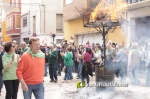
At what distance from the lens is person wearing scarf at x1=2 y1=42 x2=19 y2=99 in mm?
6168

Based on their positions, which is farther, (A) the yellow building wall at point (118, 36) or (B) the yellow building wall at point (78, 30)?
(B) the yellow building wall at point (78, 30)

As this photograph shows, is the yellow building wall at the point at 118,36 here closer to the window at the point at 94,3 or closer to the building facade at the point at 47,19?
the window at the point at 94,3

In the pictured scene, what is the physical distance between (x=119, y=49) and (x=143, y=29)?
3.70m

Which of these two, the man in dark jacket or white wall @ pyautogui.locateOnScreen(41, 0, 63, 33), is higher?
white wall @ pyautogui.locateOnScreen(41, 0, 63, 33)

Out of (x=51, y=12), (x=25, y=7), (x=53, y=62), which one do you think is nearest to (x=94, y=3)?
(x=53, y=62)

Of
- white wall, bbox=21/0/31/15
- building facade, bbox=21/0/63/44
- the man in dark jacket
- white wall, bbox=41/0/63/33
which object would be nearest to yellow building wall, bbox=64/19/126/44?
building facade, bbox=21/0/63/44

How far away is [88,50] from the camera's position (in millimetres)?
10188

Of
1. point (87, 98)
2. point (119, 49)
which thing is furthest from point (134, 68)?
point (87, 98)

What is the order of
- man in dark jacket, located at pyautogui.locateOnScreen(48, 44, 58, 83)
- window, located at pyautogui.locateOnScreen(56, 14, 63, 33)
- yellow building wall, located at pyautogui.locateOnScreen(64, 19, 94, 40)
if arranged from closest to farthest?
man in dark jacket, located at pyautogui.locateOnScreen(48, 44, 58, 83), yellow building wall, located at pyautogui.locateOnScreen(64, 19, 94, 40), window, located at pyautogui.locateOnScreen(56, 14, 63, 33)

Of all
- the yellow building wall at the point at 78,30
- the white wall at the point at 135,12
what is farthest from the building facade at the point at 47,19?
the white wall at the point at 135,12

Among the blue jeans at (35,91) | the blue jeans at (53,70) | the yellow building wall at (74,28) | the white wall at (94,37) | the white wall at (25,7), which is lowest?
the blue jeans at (53,70)

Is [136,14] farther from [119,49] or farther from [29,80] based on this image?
[29,80]

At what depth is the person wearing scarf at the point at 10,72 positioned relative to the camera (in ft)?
20.2

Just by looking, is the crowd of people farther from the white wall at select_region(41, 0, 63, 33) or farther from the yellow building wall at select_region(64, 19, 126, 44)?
the white wall at select_region(41, 0, 63, 33)
